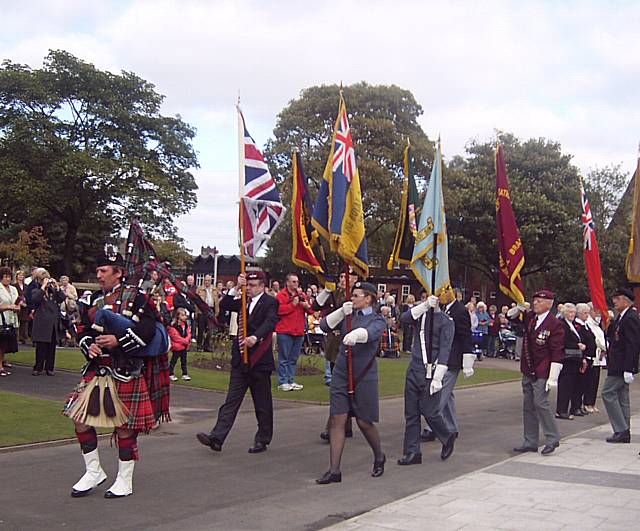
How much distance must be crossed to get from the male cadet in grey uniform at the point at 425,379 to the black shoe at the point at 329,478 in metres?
1.26

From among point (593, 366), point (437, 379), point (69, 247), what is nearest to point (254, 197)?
point (437, 379)

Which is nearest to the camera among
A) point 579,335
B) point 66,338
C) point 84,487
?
point 84,487

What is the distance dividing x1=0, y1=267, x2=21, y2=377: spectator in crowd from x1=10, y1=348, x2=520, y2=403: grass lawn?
1.61m

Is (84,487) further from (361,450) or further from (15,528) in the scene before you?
(361,450)

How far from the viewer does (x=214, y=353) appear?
61.1ft

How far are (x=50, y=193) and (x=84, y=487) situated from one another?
131ft

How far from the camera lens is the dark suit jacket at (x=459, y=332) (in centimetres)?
998

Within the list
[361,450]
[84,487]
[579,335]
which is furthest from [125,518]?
[579,335]

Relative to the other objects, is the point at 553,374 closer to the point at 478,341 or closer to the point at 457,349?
the point at 457,349

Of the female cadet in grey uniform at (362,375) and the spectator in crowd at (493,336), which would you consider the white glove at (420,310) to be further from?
the spectator in crowd at (493,336)

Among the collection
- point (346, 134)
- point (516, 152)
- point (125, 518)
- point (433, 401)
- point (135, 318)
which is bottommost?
point (125, 518)

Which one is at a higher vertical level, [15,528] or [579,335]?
[579,335]

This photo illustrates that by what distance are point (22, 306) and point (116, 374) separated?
961 cm

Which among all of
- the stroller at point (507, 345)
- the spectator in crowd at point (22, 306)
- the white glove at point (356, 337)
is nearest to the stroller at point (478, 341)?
the stroller at point (507, 345)
